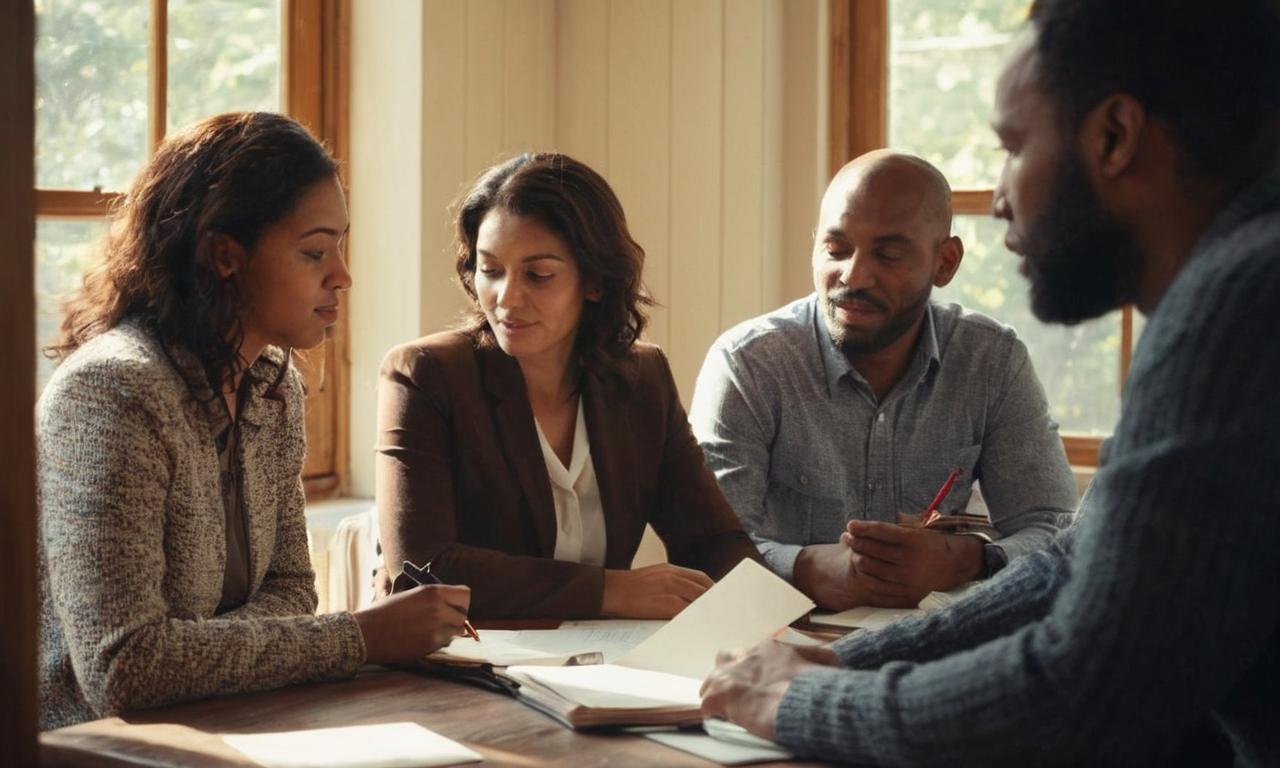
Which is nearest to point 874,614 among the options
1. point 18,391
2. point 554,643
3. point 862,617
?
point 862,617

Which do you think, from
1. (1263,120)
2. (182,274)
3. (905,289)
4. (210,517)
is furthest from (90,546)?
(905,289)

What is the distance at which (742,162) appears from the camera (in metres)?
3.60

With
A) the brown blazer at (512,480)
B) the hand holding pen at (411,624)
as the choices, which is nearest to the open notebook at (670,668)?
the hand holding pen at (411,624)

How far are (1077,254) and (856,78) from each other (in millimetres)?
2439

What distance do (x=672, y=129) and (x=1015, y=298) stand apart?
0.95m

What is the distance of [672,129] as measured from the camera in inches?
145

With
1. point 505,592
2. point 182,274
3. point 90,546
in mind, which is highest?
point 182,274

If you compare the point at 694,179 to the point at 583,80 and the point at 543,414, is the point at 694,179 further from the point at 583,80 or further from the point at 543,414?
the point at 543,414

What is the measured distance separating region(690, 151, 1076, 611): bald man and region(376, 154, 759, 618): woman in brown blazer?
18 cm

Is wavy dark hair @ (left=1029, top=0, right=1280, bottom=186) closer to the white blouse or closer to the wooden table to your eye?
the wooden table

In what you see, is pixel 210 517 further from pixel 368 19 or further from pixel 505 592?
pixel 368 19

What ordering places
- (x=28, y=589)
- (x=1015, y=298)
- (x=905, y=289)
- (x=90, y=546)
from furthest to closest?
(x=1015, y=298) → (x=905, y=289) → (x=90, y=546) → (x=28, y=589)

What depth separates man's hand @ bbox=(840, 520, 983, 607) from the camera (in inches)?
81.6

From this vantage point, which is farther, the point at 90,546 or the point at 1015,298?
the point at 1015,298
